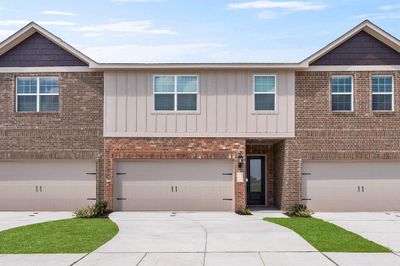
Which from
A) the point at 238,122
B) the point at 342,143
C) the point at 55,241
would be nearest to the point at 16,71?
the point at 238,122

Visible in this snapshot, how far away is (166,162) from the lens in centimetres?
2131

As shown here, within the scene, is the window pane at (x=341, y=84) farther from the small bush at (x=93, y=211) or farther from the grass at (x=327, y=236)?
the small bush at (x=93, y=211)

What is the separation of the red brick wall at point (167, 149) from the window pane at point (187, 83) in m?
1.97

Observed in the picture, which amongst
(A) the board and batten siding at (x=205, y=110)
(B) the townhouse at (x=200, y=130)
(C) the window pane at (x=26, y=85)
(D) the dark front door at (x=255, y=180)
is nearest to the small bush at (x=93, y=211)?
(B) the townhouse at (x=200, y=130)

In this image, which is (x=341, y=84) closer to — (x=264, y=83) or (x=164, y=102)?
(x=264, y=83)

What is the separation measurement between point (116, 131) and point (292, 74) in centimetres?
726

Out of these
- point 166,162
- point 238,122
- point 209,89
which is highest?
point 209,89

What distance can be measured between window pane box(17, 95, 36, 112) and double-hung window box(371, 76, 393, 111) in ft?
44.2

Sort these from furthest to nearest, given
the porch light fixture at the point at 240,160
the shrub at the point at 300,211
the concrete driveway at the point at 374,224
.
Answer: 1. the porch light fixture at the point at 240,160
2. the shrub at the point at 300,211
3. the concrete driveway at the point at 374,224

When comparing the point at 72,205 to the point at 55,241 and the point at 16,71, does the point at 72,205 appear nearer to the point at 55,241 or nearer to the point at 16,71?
the point at 16,71

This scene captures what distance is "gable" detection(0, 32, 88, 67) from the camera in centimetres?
2152

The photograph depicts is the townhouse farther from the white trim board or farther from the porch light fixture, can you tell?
the porch light fixture

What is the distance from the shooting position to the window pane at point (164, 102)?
21234mm

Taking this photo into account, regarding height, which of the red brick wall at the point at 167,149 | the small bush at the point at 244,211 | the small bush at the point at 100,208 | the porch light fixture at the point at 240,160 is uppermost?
the red brick wall at the point at 167,149
